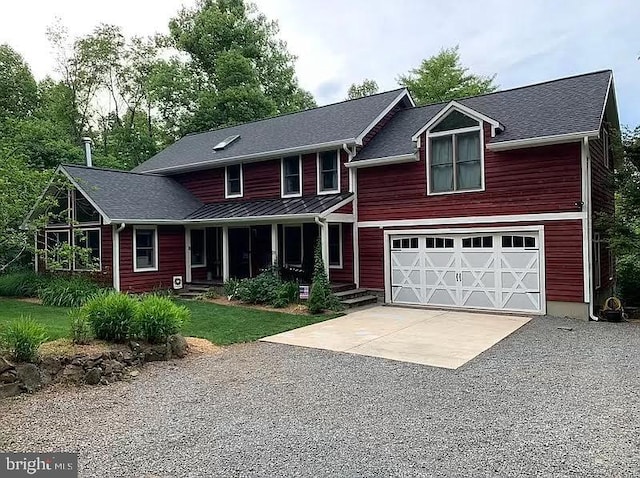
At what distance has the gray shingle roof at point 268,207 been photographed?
14280mm

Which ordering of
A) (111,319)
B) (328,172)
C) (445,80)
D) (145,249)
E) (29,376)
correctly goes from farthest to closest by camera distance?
1. (445,80)
2. (145,249)
3. (328,172)
4. (111,319)
5. (29,376)

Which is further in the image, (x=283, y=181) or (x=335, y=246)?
(x=283, y=181)

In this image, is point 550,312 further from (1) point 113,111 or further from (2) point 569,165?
(1) point 113,111

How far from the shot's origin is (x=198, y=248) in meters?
17.8

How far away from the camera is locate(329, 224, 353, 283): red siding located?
15039 mm

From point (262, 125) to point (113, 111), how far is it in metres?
19.9

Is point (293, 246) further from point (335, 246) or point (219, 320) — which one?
point (219, 320)

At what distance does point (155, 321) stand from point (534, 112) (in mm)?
10578

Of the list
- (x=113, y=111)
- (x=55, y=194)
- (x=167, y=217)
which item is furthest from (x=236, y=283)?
(x=113, y=111)

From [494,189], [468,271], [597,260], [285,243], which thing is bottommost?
[468,271]

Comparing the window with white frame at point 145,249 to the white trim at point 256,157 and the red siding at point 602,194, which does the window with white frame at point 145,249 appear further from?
the red siding at point 602,194

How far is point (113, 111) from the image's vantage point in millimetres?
34781

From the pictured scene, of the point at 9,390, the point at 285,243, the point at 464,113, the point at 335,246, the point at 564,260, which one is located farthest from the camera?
the point at 285,243

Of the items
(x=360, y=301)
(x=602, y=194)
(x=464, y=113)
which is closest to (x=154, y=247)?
(x=360, y=301)
